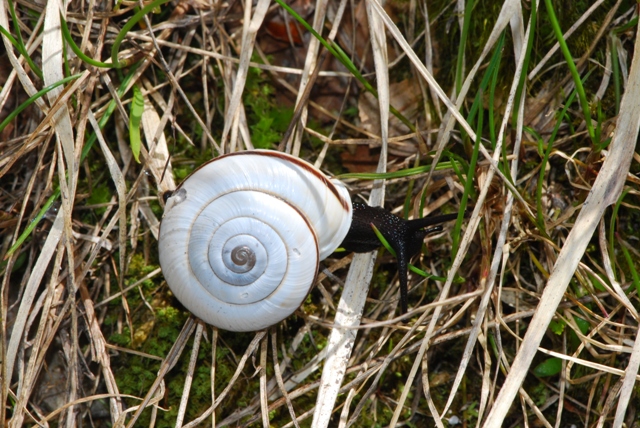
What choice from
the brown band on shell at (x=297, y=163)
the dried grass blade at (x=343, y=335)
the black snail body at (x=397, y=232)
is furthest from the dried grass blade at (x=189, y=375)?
the black snail body at (x=397, y=232)

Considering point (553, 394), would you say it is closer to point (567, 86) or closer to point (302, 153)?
point (567, 86)

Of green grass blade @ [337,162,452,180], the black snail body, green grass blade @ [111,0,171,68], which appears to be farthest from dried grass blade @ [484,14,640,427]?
green grass blade @ [111,0,171,68]

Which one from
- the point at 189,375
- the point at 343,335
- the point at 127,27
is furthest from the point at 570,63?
the point at 189,375

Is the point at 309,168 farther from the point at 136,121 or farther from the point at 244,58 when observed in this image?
the point at 136,121

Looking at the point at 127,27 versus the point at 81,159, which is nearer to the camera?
the point at 127,27

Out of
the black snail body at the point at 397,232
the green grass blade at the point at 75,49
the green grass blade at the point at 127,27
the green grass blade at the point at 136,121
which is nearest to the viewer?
the green grass blade at the point at 127,27

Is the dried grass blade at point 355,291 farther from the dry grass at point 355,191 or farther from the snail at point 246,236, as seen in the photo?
the snail at point 246,236

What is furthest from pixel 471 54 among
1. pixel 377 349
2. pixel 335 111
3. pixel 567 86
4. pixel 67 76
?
pixel 67 76
